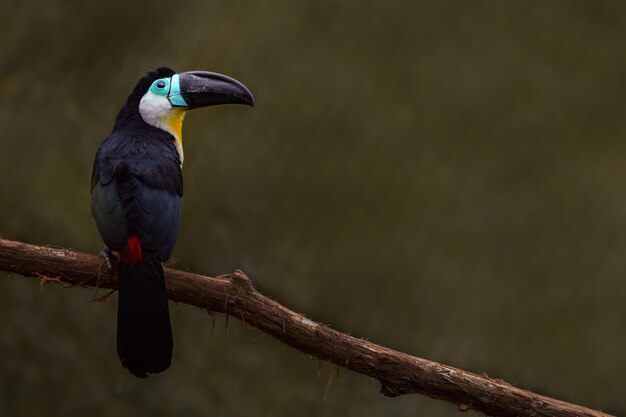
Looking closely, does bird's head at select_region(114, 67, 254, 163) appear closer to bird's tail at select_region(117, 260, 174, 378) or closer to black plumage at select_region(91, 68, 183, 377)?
black plumage at select_region(91, 68, 183, 377)

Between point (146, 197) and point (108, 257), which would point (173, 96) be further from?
point (108, 257)

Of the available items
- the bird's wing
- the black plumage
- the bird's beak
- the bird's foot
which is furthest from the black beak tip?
the bird's foot

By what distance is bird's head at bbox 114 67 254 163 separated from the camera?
3.24 m

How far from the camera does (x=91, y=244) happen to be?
15.4 feet

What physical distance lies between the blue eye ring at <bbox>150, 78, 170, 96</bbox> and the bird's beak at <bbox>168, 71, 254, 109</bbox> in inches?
0.7

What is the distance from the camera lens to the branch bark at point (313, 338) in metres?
2.68

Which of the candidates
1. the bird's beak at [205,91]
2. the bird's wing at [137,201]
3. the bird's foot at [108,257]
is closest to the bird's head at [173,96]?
the bird's beak at [205,91]

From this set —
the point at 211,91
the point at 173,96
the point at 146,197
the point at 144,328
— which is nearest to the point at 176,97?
the point at 173,96

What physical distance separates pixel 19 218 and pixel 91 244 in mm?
391

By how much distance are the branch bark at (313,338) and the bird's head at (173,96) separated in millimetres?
639

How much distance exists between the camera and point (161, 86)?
3281 millimetres

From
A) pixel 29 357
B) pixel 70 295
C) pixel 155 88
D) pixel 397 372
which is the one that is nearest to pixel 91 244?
pixel 70 295

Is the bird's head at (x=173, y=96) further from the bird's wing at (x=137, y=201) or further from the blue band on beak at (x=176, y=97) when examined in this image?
the bird's wing at (x=137, y=201)

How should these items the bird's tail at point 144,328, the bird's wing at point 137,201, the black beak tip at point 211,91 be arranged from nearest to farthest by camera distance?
the bird's tail at point 144,328
the bird's wing at point 137,201
the black beak tip at point 211,91
